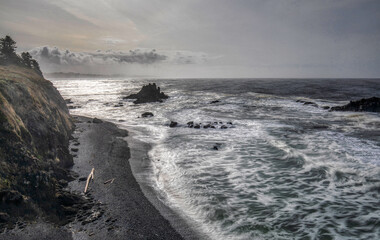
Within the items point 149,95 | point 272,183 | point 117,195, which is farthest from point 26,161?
point 149,95

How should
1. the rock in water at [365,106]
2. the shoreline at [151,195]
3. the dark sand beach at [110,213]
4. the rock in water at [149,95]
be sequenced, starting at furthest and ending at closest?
the rock in water at [149,95] < the rock in water at [365,106] < the shoreline at [151,195] < the dark sand beach at [110,213]

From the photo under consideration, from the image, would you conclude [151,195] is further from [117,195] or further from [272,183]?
[272,183]

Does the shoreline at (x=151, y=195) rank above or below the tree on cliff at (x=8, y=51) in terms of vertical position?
below

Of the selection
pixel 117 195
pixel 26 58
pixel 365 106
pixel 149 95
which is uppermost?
pixel 26 58

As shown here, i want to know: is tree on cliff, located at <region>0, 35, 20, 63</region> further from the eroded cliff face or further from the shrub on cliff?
the eroded cliff face

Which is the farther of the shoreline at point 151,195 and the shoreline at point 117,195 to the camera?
the shoreline at point 151,195

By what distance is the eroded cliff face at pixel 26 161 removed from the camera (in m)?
6.18

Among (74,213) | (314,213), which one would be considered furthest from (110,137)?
(314,213)

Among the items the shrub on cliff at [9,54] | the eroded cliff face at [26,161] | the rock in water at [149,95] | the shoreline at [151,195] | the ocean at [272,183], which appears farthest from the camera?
the rock in water at [149,95]

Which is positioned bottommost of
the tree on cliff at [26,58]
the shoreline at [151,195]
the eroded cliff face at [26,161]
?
the shoreline at [151,195]

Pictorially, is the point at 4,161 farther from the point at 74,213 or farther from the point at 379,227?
the point at 379,227

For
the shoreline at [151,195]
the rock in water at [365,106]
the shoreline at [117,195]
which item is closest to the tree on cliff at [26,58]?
the shoreline at [117,195]

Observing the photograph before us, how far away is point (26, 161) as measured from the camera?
7266mm

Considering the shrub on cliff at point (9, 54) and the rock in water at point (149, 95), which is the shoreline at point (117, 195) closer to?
the shrub on cliff at point (9, 54)
